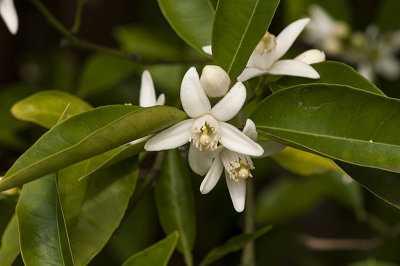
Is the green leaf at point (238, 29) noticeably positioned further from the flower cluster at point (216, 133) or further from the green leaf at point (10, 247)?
the green leaf at point (10, 247)

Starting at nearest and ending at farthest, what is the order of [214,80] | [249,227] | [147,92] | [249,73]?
[214,80] < [249,73] < [147,92] < [249,227]

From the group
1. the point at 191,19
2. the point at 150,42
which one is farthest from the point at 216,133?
the point at 150,42

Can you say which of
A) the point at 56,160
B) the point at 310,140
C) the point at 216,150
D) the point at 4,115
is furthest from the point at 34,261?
the point at 4,115

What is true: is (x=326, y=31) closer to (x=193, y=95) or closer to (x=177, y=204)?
(x=177, y=204)

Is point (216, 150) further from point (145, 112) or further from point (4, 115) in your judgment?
point (4, 115)

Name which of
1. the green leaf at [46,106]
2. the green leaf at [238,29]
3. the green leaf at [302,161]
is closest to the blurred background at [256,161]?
the green leaf at [46,106]
